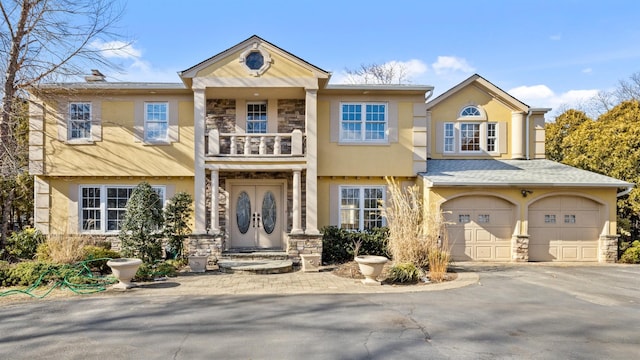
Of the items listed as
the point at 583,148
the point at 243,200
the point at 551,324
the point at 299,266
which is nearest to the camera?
the point at 551,324

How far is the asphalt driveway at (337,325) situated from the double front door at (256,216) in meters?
5.71

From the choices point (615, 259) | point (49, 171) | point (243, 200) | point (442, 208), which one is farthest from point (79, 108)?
point (615, 259)

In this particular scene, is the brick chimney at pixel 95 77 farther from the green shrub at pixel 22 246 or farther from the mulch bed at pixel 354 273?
the mulch bed at pixel 354 273

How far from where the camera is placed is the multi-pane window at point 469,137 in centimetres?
1650

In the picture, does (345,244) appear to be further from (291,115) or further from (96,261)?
(96,261)

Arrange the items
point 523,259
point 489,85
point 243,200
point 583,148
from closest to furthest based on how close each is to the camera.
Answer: point 523,259 < point 243,200 < point 489,85 < point 583,148

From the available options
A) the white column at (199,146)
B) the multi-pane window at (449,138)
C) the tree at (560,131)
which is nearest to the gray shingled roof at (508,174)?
the multi-pane window at (449,138)

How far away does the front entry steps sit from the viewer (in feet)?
39.2

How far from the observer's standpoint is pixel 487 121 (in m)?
16.5

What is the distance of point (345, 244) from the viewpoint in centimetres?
1377

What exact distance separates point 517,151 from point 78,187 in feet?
Result: 57.1

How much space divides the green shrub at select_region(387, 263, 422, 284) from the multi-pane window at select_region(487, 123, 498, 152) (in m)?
8.48

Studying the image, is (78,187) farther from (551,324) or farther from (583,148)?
(583,148)

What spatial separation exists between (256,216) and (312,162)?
3.15 metres
